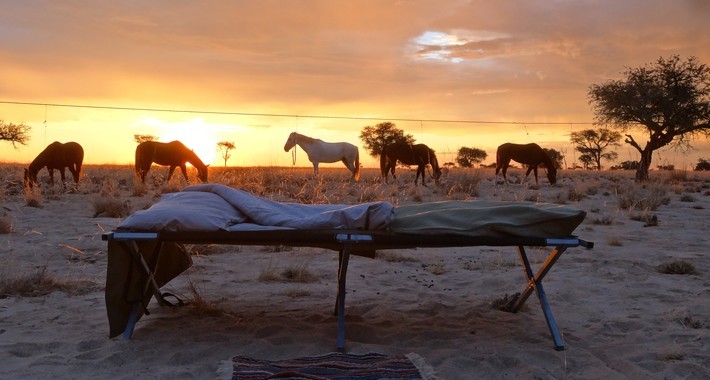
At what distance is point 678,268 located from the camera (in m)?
6.24

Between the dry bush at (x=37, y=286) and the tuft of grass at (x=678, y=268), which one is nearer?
the dry bush at (x=37, y=286)

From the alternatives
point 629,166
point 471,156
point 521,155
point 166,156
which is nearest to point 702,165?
point 629,166

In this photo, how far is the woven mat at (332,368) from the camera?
330 centimetres

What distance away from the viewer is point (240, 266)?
676cm

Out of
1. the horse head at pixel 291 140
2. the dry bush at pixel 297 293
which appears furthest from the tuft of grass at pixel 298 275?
the horse head at pixel 291 140

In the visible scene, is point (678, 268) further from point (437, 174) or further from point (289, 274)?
point (437, 174)

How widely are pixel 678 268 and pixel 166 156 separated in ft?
46.4

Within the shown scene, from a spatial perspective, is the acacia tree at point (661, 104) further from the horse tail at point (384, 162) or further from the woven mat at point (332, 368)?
the woven mat at point (332, 368)

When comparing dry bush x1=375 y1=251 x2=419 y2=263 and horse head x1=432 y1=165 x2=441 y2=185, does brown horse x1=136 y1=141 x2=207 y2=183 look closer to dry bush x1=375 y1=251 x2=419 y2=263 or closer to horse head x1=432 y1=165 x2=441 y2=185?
horse head x1=432 y1=165 x2=441 y2=185

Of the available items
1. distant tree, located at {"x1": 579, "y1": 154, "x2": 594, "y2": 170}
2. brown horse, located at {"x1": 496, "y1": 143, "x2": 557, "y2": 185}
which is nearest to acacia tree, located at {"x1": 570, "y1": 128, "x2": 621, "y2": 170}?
distant tree, located at {"x1": 579, "y1": 154, "x2": 594, "y2": 170}

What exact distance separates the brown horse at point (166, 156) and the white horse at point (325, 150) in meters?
6.41

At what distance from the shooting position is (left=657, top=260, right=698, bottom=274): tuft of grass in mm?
6227

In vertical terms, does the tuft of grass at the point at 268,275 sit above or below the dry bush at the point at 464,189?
below

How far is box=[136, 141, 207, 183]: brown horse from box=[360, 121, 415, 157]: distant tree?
120ft
